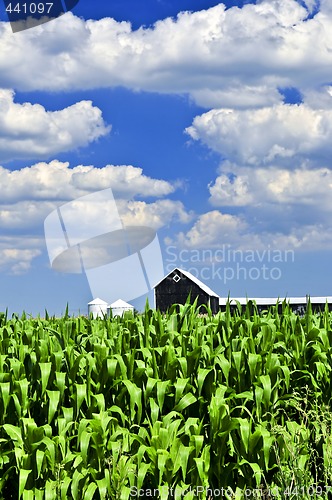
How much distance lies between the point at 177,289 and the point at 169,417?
24.5 meters

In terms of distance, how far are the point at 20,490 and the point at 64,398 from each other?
935mm

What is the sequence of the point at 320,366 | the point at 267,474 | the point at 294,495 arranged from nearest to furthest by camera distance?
the point at 294,495 < the point at 267,474 < the point at 320,366

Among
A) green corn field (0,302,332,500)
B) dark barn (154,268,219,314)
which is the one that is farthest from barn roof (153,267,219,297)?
green corn field (0,302,332,500)

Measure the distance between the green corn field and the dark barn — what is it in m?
23.3

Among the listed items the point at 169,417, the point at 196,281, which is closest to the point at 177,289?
the point at 196,281

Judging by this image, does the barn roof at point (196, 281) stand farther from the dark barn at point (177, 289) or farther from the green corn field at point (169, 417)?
the green corn field at point (169, 417)

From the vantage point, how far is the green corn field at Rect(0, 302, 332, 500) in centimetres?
531

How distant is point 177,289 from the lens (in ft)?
98.3

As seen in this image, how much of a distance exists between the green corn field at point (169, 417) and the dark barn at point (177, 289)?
2327 cm

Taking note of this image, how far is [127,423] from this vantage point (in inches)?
230

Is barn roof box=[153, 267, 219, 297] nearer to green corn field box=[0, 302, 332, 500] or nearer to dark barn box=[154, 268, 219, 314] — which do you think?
dark barn box=[154, 268, 219, 314]

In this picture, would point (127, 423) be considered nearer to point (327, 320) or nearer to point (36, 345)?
point (36, 345)

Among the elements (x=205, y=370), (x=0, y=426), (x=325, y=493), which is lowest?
(x=325, y=493)

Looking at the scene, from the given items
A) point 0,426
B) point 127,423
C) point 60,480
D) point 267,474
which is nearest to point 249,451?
point 267,474
